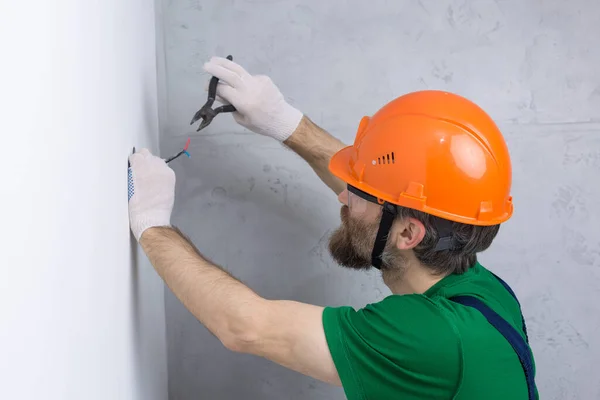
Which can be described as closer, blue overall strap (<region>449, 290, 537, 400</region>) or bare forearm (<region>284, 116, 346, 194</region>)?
blue overall strap (<region>449, 290, 537, 400</region>)

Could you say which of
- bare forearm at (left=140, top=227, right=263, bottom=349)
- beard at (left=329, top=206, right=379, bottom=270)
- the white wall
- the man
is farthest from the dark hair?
the white wall

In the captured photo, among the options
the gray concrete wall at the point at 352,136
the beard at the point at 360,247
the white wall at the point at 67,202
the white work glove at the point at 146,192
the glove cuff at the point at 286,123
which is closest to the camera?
the white wall at the point at 67,202

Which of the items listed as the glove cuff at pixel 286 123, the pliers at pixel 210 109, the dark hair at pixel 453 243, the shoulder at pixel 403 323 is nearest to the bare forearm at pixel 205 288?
the shoulder at pixel 403 323

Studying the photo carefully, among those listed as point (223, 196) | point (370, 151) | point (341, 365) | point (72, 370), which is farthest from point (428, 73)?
point (72, 370)

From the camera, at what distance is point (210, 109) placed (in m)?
1.45

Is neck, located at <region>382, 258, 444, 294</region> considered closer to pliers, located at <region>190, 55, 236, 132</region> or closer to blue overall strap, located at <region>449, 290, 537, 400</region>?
blue overall strap, located at <region>449, 290, 537, 400</region>

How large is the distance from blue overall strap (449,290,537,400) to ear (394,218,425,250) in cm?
16

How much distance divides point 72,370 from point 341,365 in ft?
1.97

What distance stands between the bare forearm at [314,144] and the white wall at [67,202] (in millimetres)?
572

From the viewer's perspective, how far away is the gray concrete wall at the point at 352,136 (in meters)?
1.83

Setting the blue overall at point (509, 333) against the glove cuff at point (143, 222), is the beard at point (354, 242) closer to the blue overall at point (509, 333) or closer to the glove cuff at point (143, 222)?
the blue overall at point (509, 333)

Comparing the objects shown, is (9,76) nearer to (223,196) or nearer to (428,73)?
(223,196)

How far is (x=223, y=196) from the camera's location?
1.89 meters

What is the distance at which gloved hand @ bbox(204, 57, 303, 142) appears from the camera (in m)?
1.52
